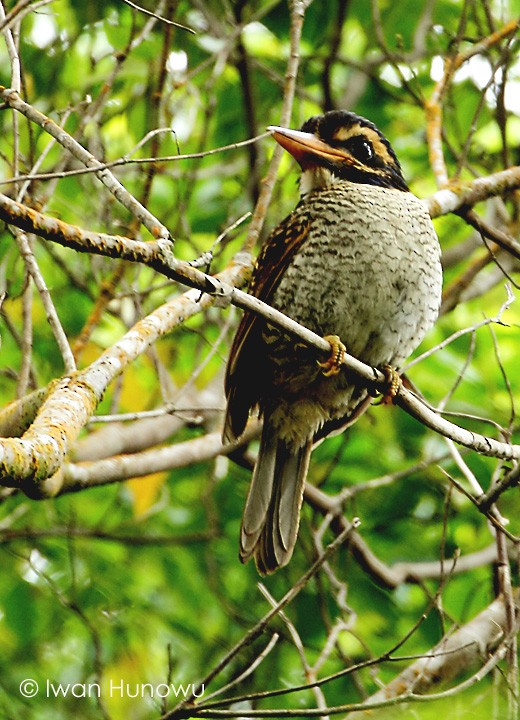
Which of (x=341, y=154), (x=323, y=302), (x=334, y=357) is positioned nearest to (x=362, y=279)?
(x=323, y=302)

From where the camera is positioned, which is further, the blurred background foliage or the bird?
the blurred background foliage

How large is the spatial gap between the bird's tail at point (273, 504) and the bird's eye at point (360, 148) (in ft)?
3.50

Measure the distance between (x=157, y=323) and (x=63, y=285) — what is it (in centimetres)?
196

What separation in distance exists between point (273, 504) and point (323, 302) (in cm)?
82

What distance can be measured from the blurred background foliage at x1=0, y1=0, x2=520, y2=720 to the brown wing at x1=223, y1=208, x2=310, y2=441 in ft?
1.28

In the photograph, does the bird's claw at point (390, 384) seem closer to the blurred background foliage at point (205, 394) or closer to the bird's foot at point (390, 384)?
the bird's foot at point (390, 384)

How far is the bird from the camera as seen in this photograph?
3.65 m

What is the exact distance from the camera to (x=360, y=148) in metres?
4.09

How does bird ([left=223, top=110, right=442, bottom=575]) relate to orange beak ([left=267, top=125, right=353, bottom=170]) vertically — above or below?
below

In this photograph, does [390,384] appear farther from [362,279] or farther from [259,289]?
[259,289]

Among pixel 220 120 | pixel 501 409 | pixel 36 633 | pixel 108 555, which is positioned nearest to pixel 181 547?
pixel 108 555

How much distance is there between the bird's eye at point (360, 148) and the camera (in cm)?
407

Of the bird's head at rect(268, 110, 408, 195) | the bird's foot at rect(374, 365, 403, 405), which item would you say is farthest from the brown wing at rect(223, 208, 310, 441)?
the bird's foot at rect(374, 365, 403, 405)

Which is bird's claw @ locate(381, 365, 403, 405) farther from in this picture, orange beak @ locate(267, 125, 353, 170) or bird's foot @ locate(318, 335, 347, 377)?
orange beak @ locate(267, 125, 353, 170)
